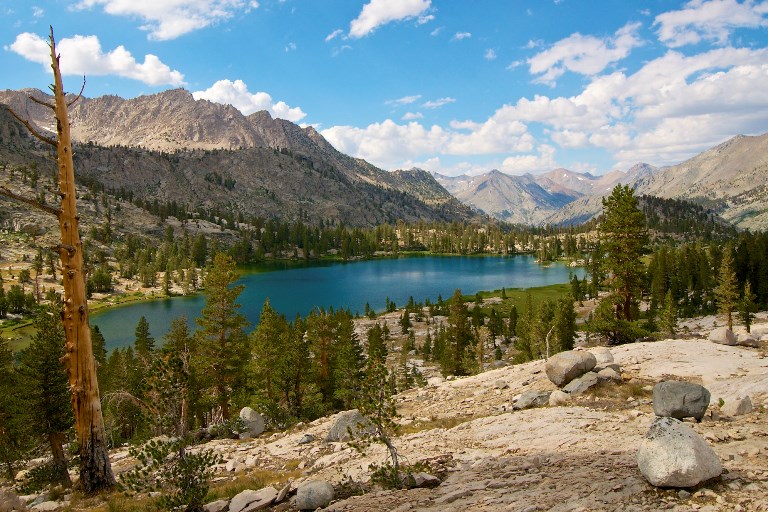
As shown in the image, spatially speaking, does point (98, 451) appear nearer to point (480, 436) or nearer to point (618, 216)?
point (480, 436)

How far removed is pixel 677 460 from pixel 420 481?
6.43 meters

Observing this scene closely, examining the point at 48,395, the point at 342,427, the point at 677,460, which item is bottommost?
the point at 342,427

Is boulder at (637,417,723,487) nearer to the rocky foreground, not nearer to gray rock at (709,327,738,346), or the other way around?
the rocky foreground

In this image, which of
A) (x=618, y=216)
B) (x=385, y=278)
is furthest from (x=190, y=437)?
→ (x=385, y=278)

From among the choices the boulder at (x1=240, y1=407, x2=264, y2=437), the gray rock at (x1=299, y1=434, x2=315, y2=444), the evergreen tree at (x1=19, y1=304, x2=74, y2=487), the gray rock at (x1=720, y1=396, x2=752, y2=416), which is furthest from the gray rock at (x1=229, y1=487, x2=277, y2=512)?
the evergreen tree at (x1=19, y1=304, x2=74, y2=487)

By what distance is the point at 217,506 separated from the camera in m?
13.1

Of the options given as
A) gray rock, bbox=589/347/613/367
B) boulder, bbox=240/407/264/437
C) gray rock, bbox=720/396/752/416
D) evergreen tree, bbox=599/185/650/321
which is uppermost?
evergreen tree, bbox=599/185/650/321

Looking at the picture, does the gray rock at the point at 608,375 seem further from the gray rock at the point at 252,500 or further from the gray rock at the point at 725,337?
the gray rock at the point at 252,500

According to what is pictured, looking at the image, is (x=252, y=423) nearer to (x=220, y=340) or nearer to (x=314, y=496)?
(x=220, y=340)

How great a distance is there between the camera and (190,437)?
42.4 feet

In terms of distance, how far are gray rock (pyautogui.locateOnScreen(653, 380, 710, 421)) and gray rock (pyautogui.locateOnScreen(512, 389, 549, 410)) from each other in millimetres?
6018

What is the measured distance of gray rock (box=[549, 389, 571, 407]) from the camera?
787 inches

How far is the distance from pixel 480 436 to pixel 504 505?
23.5ft

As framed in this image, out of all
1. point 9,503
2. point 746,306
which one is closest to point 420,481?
point 9,503
